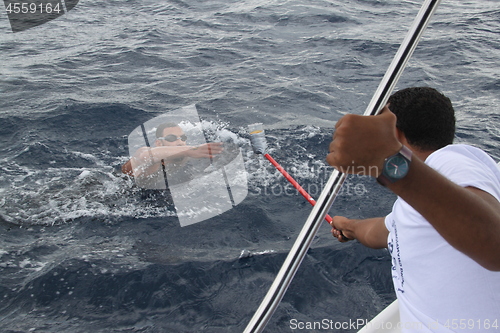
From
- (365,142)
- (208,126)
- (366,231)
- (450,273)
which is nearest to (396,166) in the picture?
(365,142)

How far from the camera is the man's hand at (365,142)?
0.97 meters

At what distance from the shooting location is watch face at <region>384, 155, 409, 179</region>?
995mm

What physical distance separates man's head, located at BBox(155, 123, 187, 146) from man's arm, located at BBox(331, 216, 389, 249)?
240 cm

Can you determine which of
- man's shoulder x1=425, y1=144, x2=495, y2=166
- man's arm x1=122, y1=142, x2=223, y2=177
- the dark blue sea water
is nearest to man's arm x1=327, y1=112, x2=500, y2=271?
man's shoulder x1=425, y1=144, x2=495, y2=166

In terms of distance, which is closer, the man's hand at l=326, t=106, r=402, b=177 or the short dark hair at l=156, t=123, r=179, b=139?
the man's hand at l=326, t=106, r=402, b=177

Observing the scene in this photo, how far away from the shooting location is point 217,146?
152 inches

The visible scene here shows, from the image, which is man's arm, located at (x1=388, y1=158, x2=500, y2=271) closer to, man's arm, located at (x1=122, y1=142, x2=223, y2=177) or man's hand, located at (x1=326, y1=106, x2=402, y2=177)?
man's hand, located at (x1=326, y1=106, x2=402, y2=177)

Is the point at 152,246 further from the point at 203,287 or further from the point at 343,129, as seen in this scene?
the point at 343,129

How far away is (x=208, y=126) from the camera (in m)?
5.54

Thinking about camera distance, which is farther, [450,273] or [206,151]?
[206,151]

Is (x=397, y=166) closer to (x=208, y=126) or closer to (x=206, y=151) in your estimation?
(x=206, y=151)

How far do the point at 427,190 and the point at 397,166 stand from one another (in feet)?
0.37

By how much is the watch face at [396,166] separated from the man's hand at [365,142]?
15mm

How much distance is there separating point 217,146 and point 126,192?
1.12 metres
